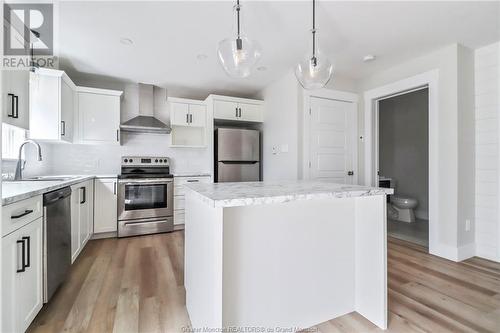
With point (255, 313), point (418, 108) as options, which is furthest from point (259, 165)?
point (418, 108)

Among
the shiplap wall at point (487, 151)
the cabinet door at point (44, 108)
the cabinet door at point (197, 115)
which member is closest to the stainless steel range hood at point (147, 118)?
the cabinet door at point (197, 115)

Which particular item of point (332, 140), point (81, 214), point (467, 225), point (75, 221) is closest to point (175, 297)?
point (75, 221)

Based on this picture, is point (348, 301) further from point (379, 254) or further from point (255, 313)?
point (255, 313)

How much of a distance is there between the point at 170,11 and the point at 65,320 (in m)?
2.44

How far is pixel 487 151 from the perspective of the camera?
2.67m

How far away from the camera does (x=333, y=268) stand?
163cm

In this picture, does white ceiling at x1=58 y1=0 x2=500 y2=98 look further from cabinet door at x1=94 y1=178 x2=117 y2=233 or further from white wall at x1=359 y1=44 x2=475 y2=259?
cabinet door at x1=94 y1=178 x2=117 y2=233

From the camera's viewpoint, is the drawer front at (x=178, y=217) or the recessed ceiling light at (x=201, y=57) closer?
the recessed ceiling light at (x=201, y=57)

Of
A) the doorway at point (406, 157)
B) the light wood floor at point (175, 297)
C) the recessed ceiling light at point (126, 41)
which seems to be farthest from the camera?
the doorway at point (406, 157)

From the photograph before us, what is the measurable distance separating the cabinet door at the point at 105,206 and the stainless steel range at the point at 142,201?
75 millimetres

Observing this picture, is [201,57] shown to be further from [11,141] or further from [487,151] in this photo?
[487,151]

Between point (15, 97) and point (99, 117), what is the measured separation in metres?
1.48

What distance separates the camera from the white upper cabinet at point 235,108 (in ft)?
13.0

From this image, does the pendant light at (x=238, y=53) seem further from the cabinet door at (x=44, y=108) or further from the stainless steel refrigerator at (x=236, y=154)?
the cabinet door at (x=44, y=108)
